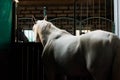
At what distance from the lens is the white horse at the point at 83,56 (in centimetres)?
236

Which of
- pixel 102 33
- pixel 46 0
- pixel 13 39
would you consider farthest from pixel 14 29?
pixel 46 0

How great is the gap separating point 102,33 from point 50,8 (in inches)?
217

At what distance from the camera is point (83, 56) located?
2.46 m

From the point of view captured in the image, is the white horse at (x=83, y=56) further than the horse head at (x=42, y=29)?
No

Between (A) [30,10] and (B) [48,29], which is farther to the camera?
(A) [30,10]

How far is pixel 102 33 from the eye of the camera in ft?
7.95

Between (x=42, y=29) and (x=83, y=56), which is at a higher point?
(x=42, y=29)

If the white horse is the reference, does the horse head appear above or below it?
above

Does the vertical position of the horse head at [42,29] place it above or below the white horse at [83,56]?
above

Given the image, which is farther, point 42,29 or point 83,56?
point 42,29

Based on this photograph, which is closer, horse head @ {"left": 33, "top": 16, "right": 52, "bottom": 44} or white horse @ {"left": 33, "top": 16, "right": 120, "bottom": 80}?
white horse @ {"left": 33, "top": 16, "right": 120, "bottom": 80}

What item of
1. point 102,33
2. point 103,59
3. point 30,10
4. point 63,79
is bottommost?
point 63,79

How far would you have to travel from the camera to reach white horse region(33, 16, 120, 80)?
236 cm

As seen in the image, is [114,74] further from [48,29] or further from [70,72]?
[48,29]
